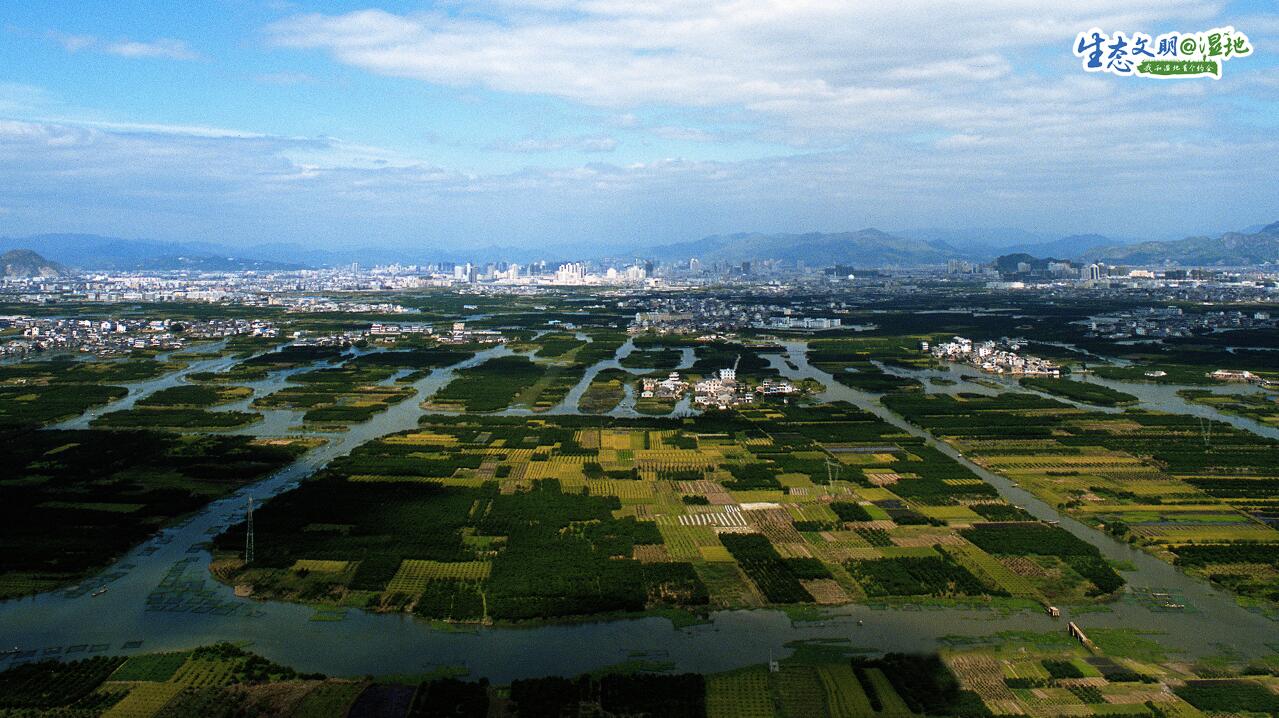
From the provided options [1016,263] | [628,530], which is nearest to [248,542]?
[628,530]

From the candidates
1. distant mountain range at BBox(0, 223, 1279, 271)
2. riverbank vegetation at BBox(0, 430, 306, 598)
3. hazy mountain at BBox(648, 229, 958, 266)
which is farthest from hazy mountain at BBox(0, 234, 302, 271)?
riverbank vegetation at BBox(0, 430, 306, 598)

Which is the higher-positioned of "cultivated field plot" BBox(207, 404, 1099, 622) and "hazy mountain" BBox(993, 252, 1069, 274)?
"hazy mountain" BBox(993, 252, 1069, 274)

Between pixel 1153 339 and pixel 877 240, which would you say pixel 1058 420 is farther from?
pixel 877 240

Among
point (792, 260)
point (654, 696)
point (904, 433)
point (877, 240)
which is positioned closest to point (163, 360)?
point (904, 433)

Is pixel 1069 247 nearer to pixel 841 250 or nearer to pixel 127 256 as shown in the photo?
pixel 841 250

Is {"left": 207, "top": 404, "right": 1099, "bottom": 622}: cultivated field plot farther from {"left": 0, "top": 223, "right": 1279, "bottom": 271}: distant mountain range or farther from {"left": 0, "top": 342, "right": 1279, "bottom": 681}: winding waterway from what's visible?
{"left": 0, "top": 223, "right": 1279, "bottom": 271}: distant mountain range

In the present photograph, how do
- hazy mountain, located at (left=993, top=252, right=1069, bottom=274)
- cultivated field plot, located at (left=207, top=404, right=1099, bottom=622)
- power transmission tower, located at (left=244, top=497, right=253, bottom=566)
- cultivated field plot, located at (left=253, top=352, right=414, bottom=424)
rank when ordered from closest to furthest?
cultivated field plot, located at (left=207, top=404, right=1099, bottom=622) < power transmission tower, located at (left=244, top=497, right=253, bottom=566) < cultivated field plot, located at (left=253, top=352, right=414, bottom=424) < hazy mountain, located at (left=993, top=252, right=1069, bottom=274)
